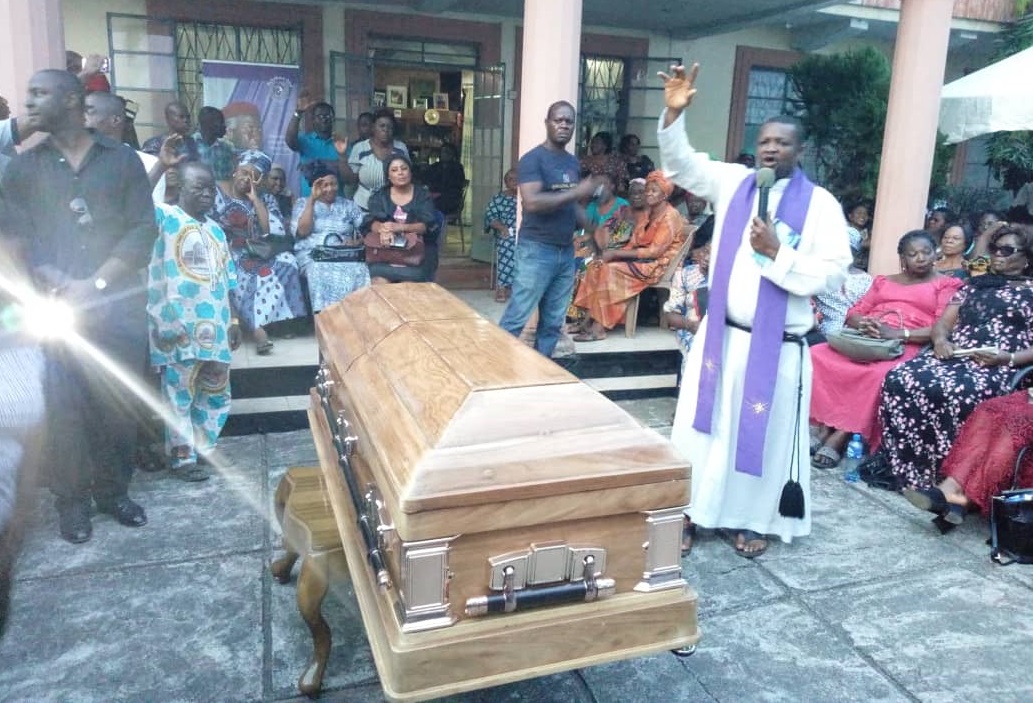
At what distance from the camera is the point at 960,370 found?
4.24m

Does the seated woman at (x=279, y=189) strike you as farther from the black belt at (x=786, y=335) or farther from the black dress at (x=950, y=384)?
the black dress at (x=950, y=384)

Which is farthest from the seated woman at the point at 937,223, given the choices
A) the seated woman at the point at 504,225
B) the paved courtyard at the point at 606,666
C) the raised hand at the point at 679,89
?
the raised hand at the point at 679,89

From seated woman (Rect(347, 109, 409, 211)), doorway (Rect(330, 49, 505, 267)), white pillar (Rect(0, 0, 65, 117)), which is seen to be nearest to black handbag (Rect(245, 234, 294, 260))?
seated woman (Rect(347, 109, 409, 211))

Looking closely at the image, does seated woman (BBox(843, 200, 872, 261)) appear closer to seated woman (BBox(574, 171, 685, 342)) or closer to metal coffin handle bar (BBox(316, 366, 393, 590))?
seated woman (BBox(574, 171, 685, 342))

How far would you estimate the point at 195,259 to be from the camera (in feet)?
13.0

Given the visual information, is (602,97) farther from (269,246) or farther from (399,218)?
(269,246)

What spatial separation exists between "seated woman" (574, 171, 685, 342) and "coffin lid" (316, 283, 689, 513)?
4122 millimetres

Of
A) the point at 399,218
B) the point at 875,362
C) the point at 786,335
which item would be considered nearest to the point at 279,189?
the point at 399,218

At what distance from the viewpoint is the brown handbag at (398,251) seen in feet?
17.9

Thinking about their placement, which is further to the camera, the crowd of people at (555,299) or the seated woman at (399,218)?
the seated woman at (399,218)

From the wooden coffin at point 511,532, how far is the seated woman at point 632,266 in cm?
433

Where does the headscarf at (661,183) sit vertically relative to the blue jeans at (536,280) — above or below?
above

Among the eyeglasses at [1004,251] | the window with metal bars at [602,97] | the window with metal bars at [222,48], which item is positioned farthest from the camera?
the window with metal bars at [602,97]

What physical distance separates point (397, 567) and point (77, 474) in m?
2.24
